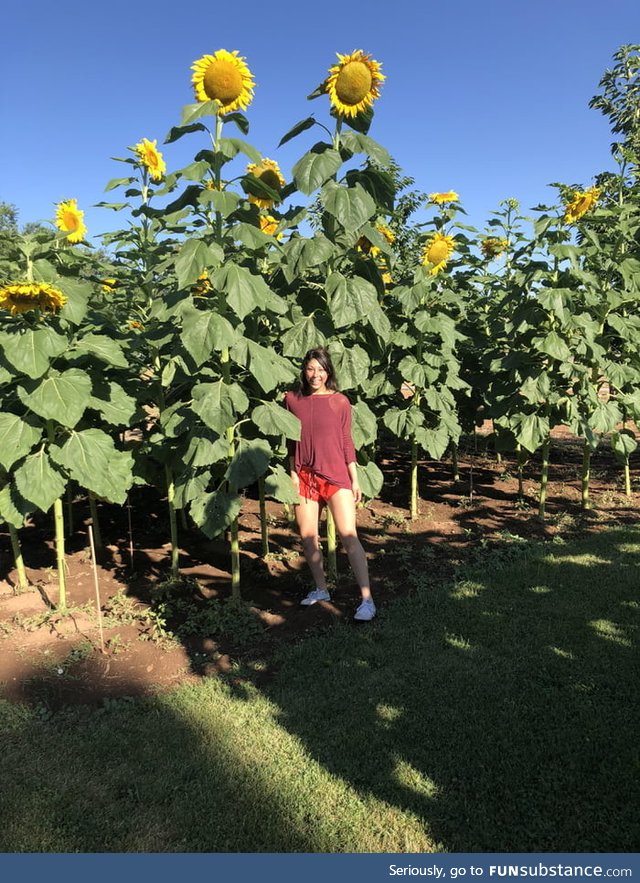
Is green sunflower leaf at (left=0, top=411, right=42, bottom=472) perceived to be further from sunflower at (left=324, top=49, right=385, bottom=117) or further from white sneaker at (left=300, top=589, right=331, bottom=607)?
sunflower at (left=324, top=49, right=385, bottom=117)

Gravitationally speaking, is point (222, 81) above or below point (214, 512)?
above

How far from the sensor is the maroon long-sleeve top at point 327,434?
4.14 metres

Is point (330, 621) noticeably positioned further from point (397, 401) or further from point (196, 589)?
point (397, 401)

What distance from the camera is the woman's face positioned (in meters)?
4.07

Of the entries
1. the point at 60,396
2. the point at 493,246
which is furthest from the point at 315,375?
the point at 493,246

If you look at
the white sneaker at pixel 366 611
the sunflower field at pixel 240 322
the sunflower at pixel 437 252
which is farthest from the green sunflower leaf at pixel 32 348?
the sunflower at pixel 437 252

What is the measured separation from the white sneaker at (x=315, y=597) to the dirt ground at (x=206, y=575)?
0.05 meters

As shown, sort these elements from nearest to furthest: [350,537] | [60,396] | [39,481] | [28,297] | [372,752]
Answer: [372,752] → [28,297] → [60,396] → [39,481] → [350,537]

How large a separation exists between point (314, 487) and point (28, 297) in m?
2.14

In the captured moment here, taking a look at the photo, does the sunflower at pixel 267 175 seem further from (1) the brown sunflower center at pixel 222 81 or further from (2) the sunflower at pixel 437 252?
(2) the sunflower at pixel 437 252

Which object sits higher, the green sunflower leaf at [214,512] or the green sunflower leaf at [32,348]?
the green sunflower leaf at [32,348]

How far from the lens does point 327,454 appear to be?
13.6 feet

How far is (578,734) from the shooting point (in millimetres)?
2854

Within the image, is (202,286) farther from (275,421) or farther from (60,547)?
(60,547)
